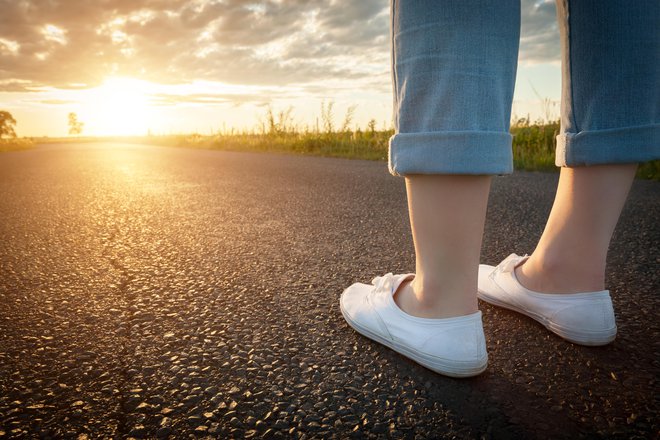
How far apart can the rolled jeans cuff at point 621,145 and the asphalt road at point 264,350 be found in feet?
1.62

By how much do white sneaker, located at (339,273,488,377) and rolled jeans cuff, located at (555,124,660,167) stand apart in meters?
0.50

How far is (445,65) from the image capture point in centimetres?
96

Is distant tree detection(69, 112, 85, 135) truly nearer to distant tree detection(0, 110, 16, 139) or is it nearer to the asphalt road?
distant tree detection(0, 110, 16, 139)

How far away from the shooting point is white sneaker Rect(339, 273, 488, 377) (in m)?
1.08

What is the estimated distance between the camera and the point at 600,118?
1187 millimetres

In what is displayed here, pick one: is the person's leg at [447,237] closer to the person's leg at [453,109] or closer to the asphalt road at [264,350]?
the person's leg at [453,109]

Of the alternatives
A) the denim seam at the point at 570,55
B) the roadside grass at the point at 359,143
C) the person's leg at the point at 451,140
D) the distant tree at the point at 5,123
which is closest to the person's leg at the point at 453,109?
the person's leg at the point at 451,140

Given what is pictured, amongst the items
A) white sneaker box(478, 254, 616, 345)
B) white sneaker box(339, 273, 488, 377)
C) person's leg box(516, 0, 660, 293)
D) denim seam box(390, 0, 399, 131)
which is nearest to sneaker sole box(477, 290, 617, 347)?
white sneaker box(478, 254, 616, 345)

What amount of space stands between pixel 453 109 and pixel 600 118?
48 cm

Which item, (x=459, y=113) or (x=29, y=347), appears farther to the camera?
(x=29, y=347)

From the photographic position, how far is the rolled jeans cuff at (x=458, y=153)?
970 millimetres

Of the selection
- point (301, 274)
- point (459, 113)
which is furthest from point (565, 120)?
point (301, 274)

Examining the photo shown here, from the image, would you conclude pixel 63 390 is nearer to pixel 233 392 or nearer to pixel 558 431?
pixel 233 392

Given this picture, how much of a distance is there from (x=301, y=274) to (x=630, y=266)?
51.5 inches
